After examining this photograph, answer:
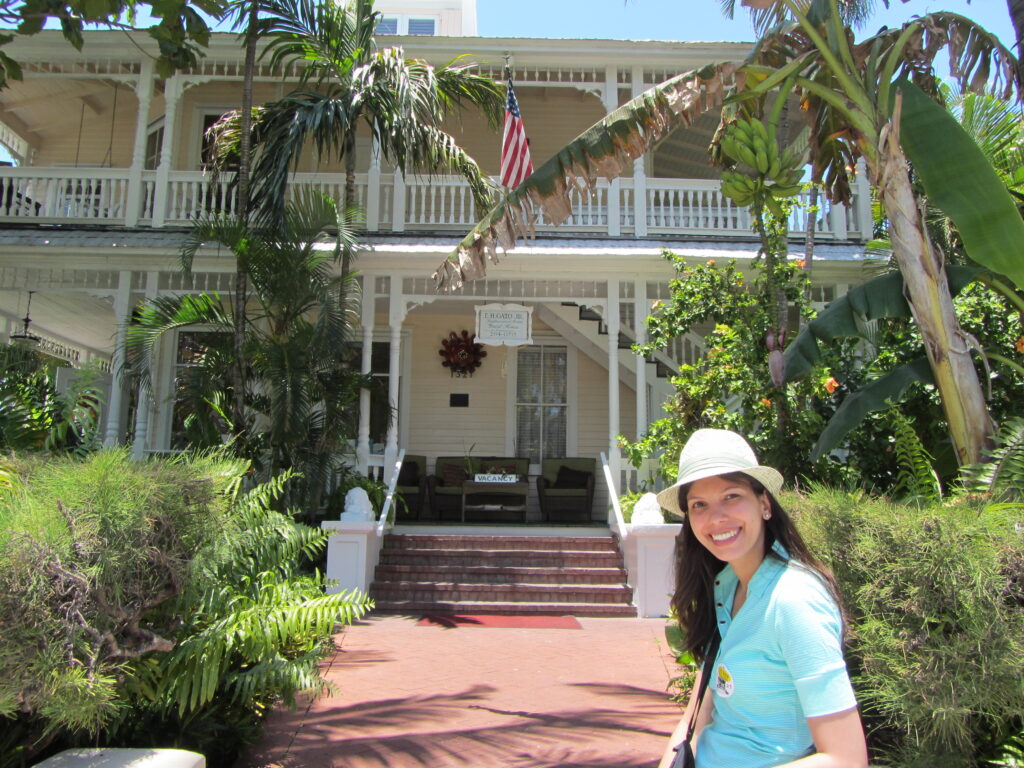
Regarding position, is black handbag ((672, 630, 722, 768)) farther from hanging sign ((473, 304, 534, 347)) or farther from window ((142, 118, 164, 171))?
window ((142, 118, 164, 171))

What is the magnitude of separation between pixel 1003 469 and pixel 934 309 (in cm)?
122

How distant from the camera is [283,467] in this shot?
894cm

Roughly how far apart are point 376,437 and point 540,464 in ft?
8.85

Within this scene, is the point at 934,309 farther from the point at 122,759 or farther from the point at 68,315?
the point at 68,315

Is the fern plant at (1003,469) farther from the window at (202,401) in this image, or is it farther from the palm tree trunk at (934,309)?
the window at (202,401)

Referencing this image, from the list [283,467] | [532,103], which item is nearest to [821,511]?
[283,467]

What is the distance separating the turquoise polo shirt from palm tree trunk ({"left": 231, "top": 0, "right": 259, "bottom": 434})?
7.54m

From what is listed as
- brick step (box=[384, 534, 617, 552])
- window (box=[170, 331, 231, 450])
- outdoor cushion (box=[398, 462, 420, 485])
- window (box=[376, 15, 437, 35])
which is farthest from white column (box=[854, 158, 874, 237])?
window (box=[376, 15, 437, 35])

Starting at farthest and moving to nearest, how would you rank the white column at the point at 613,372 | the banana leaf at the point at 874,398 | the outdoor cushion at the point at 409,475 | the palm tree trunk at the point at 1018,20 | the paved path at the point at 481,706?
the outdoor cushion at the point at 409,475 → the white column at the point at 613,372 → the banana leaf at the point at 874,398 → the palm tree trunk at the point at 1018,20 → the paved path at the point at 481,706

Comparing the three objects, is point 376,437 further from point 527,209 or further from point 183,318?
point 527,209

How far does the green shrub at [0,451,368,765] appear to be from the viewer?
2.54m

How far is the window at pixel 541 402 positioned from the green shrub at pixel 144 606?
908 centimetres

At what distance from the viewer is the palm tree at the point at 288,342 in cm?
862

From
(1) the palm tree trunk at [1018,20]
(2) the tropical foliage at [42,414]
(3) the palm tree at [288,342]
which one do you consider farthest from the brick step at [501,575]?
(1) the palm tree trunk at [1018,20]
